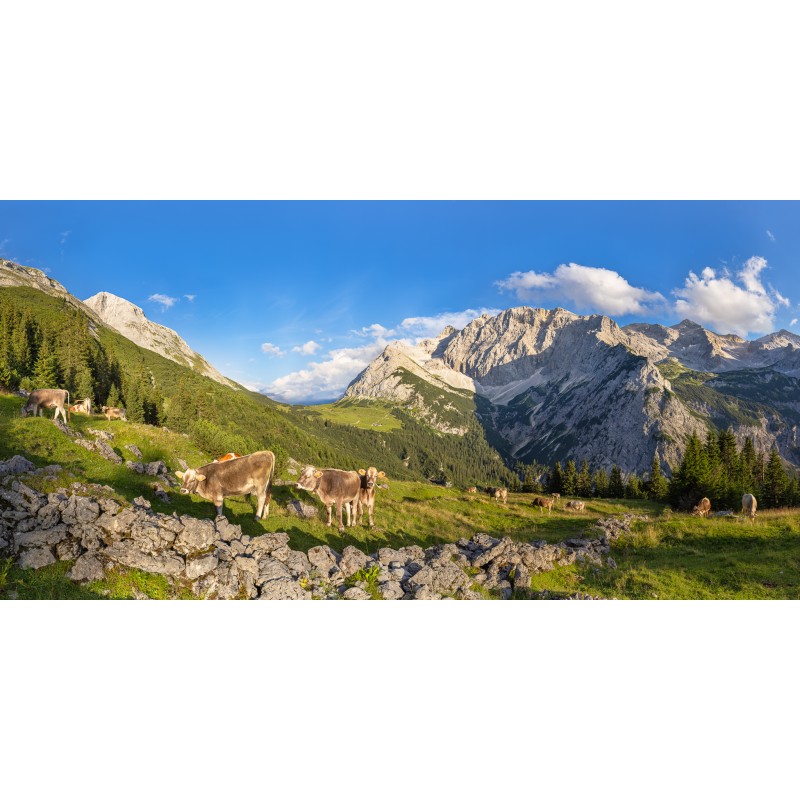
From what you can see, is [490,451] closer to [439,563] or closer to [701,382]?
[701,382]

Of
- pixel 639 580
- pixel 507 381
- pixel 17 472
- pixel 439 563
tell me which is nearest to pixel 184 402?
pixel 17 472

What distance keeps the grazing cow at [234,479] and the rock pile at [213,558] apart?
2.48ft

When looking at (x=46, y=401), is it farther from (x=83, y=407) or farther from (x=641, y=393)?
(x=641, y=393)

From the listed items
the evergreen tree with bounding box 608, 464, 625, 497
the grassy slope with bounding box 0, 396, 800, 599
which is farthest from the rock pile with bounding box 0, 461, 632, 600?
the evergreen tree with bounding box 608, 464, 625, 497

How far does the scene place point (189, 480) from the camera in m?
8.16

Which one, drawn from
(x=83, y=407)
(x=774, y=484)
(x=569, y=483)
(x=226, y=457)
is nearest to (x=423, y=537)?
(x=226, y=457)

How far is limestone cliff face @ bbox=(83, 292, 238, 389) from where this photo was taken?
403 inches

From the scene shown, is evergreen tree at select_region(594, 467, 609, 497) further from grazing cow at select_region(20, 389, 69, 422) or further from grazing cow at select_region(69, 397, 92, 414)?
grazing cow at select_region(20, 389, 69, 422)

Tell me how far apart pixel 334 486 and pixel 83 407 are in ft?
20.4

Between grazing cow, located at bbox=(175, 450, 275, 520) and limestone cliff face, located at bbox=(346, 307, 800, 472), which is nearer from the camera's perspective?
grazing cow, located at bbox=(175, 450, 275, 520)

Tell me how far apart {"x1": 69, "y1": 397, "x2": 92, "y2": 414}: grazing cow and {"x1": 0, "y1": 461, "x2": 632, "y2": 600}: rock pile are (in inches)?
73.2

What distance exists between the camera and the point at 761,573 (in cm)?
800

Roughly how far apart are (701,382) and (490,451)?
3943 inches

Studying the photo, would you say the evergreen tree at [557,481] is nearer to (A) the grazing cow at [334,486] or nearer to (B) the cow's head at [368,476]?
(B) the cow's head at [368,476]
